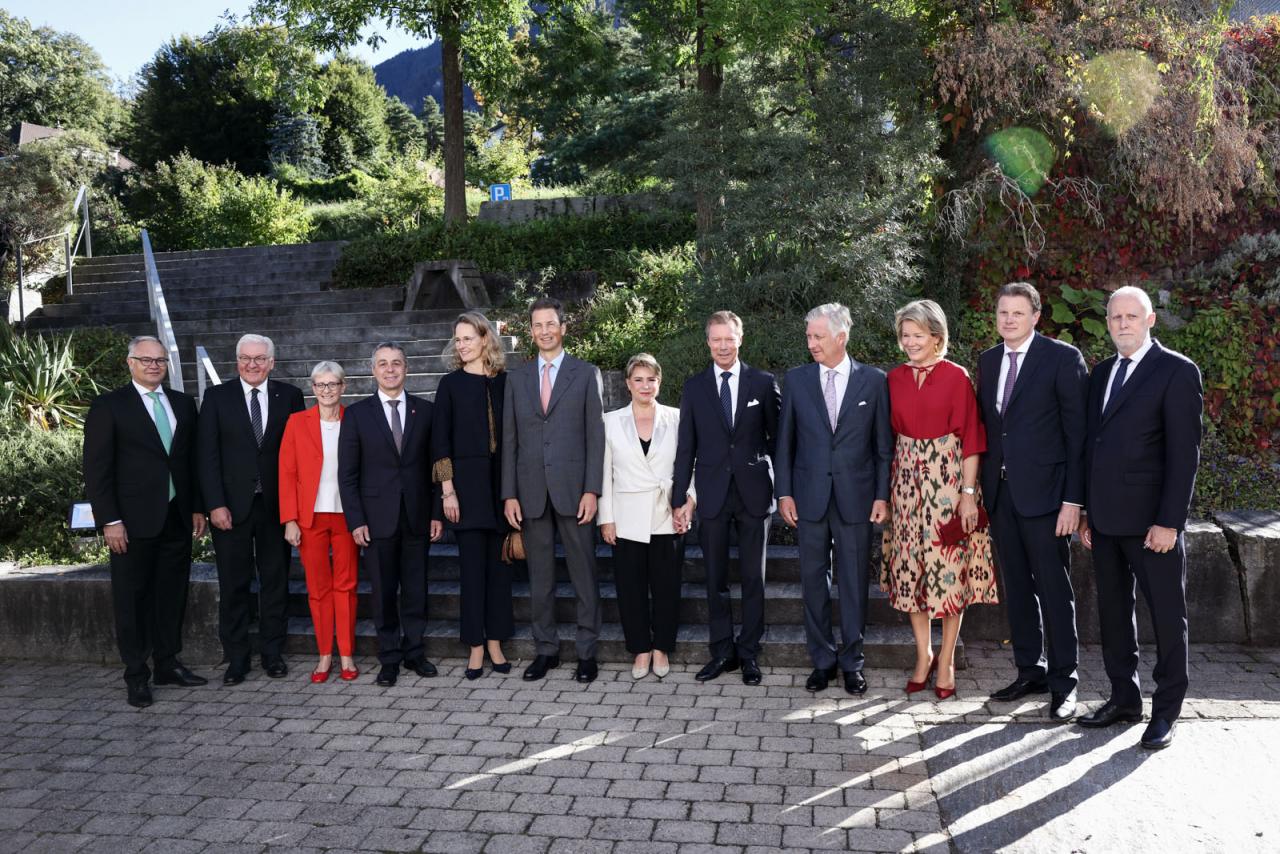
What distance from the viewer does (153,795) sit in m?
4.14

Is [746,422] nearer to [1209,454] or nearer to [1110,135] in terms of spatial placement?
[1209,454]

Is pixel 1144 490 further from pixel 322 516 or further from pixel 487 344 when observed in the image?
pixel 322 516

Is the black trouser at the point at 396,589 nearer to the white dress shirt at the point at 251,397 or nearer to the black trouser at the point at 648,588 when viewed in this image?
the white dress shirt at the point at 251,397

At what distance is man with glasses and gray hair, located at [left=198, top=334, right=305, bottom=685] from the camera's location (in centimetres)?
552

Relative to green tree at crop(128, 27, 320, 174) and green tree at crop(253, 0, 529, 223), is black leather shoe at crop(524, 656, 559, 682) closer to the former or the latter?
green tree at crop(253, 0, 529, 223)

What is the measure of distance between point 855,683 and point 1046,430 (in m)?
1.59

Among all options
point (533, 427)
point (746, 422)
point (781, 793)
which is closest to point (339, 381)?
point (533, 427)

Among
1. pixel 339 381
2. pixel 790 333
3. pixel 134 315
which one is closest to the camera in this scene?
pixel 339 381

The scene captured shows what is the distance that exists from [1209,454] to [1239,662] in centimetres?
243

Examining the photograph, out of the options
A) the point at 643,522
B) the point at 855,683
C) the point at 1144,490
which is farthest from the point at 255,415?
the point at 1144,490

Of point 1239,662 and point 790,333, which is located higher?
point 790,333

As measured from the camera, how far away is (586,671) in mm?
5395

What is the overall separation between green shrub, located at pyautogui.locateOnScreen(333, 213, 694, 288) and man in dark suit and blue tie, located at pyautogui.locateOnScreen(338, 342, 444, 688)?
6924 millimetres

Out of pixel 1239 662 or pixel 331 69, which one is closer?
pixel 1239 662
